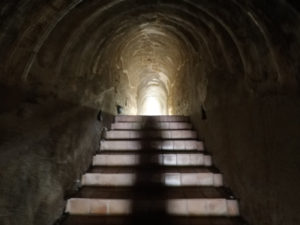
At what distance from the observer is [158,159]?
7.75 ft

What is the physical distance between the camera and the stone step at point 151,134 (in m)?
2.89

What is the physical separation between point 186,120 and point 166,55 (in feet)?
5.43

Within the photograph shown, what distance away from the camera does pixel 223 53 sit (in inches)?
71.8

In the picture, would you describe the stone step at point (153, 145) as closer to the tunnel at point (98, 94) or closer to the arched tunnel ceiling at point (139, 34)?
the tunnel at point (98, 94)

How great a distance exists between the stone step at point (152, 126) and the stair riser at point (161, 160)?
0.83 m

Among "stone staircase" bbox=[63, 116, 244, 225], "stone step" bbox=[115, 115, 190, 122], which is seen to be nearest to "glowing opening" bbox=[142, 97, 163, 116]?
"stone step" bbox=[115, 115, 190, 122]

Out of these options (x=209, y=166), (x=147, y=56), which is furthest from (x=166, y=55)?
(x=209, y=166)

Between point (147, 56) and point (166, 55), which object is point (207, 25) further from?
point (147, 56)

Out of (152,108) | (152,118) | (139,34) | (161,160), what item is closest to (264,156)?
(161,160)

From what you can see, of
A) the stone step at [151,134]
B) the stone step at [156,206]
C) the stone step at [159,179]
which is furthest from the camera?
the stone step at [151,134]

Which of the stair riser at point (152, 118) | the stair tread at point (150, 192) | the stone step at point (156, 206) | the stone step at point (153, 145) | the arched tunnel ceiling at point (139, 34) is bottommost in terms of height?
the stone step at point (156, 206)

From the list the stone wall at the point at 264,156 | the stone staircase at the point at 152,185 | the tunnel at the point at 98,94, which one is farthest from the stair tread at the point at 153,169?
the stone wall at the point at 264,156

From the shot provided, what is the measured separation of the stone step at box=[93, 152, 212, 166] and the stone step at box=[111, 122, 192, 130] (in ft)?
2.72

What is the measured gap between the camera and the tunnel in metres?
1.11
